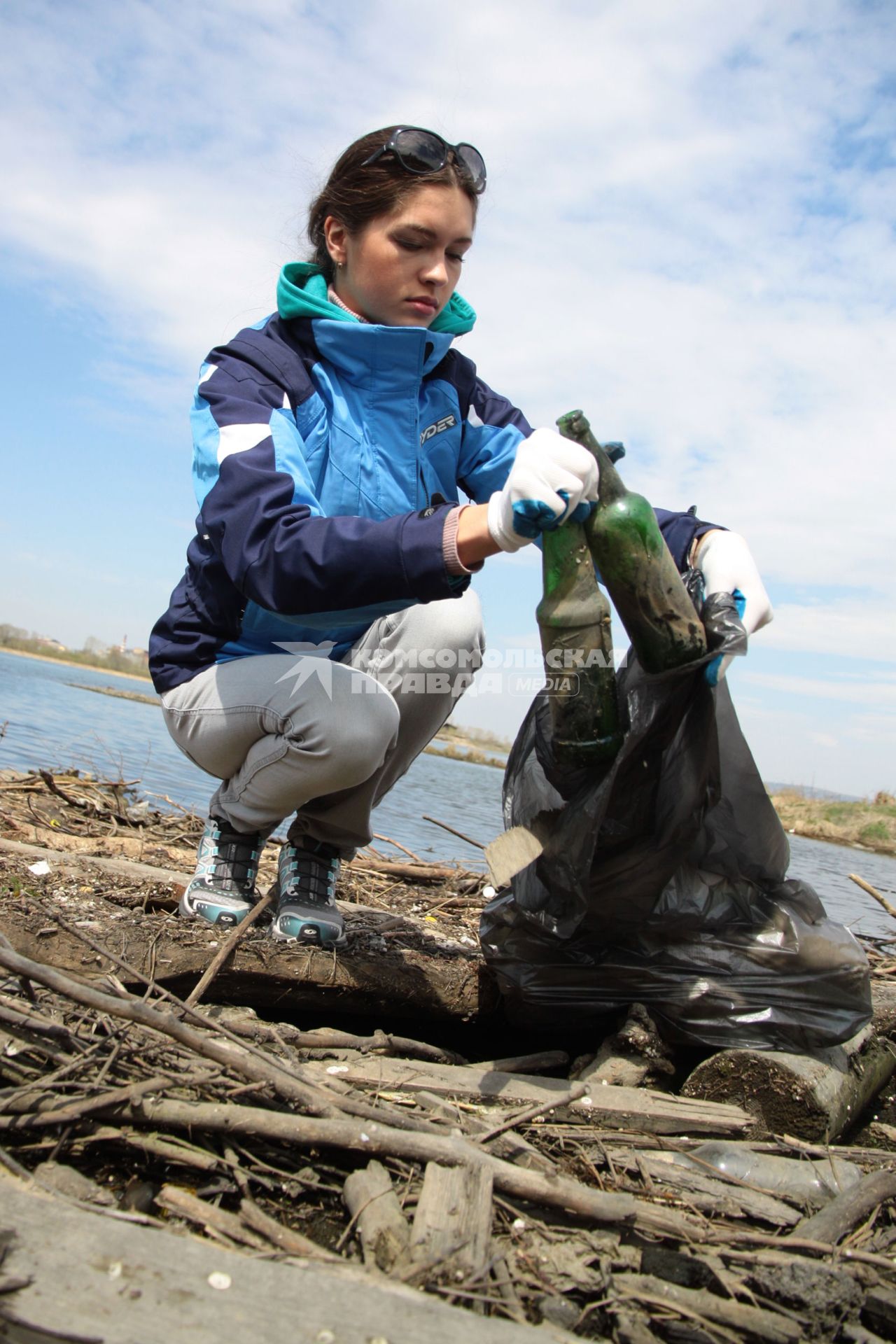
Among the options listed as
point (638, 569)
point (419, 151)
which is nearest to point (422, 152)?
point (419, 151)

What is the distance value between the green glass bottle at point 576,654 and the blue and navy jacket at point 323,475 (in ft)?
0.67

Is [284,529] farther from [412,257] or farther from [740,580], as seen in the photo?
[740,580]

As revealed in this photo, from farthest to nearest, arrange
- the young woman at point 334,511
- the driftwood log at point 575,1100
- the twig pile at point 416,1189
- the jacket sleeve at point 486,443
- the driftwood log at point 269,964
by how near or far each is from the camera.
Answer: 1. the jacket sleeve at point 486,443
2. the young woman at point 334,511
3. the driftwood log at point 269,964
4. the driftwood log at point 575,1100
5. the twig pile at point 416,1189

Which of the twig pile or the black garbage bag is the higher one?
the black garbage bag

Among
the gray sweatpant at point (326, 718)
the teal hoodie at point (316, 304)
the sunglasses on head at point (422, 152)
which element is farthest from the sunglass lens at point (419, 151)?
the gray sweatpant at point (326, 718)

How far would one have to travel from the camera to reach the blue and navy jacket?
2006 millimetres

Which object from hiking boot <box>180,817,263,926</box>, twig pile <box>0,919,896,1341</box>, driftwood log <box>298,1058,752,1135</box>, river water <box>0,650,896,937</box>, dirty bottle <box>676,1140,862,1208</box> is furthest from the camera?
river water <box>0,650,896,937</box>

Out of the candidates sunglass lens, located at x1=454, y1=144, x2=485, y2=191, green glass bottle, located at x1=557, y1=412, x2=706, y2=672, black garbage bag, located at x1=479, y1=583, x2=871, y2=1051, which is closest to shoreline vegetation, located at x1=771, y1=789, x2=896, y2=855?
black garbage bag, located at x1=479, y1=583, x2=871, y2=1051

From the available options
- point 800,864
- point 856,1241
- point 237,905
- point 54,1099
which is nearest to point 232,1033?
point 54,1099

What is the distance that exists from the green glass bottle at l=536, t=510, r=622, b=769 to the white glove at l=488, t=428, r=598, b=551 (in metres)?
0.09

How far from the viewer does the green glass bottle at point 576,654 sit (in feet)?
6.42

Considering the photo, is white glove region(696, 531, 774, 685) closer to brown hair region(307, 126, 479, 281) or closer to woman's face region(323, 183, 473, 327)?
woman's face region(323, 183, 473, 327)

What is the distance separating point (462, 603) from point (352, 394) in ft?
2.22

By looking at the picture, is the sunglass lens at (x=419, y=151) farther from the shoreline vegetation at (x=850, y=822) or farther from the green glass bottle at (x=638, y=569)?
the shoreline vegetation at (x=850, y=822)
